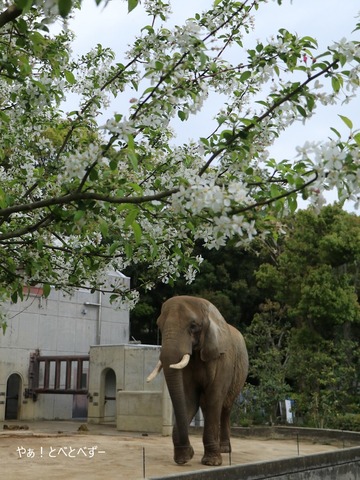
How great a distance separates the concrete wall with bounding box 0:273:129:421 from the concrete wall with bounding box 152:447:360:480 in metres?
12.2

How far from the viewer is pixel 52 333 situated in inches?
982

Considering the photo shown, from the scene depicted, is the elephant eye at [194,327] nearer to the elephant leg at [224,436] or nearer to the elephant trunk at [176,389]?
the elephant trunk at [176,389]

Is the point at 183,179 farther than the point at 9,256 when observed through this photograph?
No

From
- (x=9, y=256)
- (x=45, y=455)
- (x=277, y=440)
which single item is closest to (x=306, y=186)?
(x=9, y=256)

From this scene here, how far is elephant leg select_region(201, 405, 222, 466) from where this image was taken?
8.86 m

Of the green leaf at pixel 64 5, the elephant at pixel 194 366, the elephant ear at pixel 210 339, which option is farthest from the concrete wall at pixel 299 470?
the green leaf at pixel 64 5

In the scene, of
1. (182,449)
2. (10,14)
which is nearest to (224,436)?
(182,449)

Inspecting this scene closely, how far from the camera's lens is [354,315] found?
2233 centimetres

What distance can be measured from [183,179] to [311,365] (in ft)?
59.6

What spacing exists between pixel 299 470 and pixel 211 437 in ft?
5.16

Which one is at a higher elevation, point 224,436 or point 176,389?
point 176,389

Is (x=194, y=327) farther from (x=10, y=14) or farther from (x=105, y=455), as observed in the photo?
(x=10, y=14)

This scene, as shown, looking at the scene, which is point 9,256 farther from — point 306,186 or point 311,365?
point 311,365

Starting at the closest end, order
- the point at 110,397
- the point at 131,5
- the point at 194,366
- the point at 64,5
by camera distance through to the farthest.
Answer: the point at 64,5 → the point at 131,5 → the point at 194,366 → the point at 110,397
